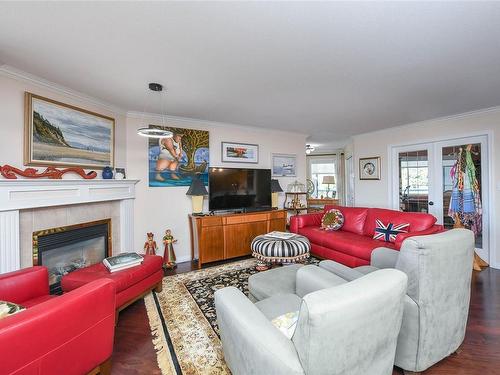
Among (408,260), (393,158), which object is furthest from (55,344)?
(393,158)

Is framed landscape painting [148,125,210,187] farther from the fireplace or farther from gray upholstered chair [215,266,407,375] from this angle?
gray upholstered chair [215,266,407,375]

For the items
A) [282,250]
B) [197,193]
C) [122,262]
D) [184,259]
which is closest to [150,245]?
[184,259]

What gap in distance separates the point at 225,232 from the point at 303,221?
51.3 inches

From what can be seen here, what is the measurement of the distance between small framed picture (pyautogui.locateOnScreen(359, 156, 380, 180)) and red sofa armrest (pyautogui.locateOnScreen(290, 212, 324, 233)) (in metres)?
1.65

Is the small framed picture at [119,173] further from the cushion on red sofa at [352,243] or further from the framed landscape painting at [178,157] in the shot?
the cushion on red sofa at [352,243]

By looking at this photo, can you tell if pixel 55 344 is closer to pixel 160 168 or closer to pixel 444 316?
pixel 444 316

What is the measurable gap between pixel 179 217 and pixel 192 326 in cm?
205

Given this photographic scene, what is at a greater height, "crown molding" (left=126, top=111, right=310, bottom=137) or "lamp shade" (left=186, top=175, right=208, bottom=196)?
"crown molding" (left=126, top=111, right=310, bottom=137)

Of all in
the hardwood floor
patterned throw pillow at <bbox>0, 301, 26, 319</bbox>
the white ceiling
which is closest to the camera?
patterned throw pillow at <bbox>0, 301, 26, 319</bbox>

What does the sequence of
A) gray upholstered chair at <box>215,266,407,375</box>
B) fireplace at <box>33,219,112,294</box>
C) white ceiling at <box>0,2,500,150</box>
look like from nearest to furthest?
gray upholstered chair at <box>215,266,407,375</box> → white ceiling at <box>0,2,500,150</box> → fireplace at <box>33,219,112,294</box>

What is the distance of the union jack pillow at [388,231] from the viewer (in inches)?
120

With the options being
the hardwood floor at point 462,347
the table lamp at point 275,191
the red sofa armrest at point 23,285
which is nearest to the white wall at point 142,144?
the table lamp at point 275,191

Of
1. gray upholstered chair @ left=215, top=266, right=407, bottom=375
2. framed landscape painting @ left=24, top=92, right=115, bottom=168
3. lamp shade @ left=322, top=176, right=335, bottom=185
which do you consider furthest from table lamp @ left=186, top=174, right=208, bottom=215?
lamp shade @ left=322, top=176, right=335, bottom=185

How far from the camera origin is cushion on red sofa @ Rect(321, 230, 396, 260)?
115 inches
